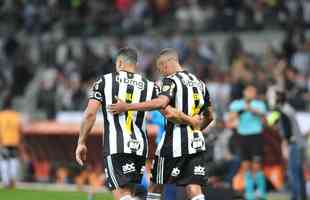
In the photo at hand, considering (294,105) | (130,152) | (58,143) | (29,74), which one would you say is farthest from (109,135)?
(29,74)

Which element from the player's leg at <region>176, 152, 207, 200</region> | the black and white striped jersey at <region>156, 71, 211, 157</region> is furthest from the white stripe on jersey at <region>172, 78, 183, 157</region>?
the player's leg at <region>176, 152, 207, 200</region>

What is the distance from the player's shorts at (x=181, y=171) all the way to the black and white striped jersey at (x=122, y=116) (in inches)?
13.7

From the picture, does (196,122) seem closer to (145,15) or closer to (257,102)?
(257,102)

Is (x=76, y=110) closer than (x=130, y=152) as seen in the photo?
No

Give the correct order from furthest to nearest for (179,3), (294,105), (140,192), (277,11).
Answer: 1. (179,3)
2. (277,11)
3. (294,105)
4. (140,192)

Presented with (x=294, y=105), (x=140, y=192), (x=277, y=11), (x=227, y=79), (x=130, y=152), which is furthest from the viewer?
(x=277, y=11)

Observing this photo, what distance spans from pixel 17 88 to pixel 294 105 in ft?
34.3

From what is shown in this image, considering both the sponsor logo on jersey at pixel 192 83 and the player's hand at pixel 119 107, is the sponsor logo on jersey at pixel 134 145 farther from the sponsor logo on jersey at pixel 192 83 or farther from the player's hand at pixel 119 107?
the sponsor logo on jersey at pixel 192 83

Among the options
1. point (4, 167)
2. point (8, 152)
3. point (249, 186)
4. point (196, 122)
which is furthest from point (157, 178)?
point (8, 152)

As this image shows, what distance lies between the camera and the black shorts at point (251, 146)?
1770cm

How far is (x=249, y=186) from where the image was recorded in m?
17.6

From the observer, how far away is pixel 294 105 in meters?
20.2

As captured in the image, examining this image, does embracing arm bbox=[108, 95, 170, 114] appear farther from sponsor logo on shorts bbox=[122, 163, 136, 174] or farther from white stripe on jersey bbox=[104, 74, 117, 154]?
sponsor logo on shorts bbox=[122, 163, 136, 174]

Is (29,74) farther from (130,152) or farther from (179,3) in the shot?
(130,152)
